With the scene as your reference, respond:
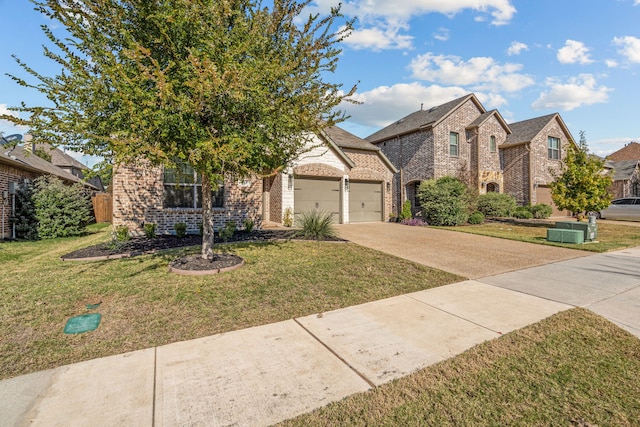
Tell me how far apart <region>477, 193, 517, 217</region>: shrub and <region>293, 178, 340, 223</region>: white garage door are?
9843mm

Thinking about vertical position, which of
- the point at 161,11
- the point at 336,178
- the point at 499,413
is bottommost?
the point at 499,413

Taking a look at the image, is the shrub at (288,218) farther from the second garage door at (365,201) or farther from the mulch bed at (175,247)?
the second garage door at (365,201)

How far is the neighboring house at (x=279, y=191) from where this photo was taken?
10844 millimetres

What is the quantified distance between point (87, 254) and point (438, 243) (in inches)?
397

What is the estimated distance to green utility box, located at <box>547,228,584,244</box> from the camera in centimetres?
1086

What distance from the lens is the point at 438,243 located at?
10.6 metres

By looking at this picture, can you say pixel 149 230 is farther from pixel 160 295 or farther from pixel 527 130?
pixel 527 130

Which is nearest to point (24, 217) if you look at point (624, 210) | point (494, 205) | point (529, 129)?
point (494, 205)

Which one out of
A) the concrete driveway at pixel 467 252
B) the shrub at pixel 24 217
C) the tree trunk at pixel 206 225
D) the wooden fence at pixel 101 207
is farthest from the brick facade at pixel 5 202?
the concrete driveway at pixel 467 252

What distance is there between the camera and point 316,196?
51.9 feet

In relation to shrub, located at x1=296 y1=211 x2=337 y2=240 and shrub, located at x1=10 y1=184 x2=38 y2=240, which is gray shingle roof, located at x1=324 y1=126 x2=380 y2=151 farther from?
shrub, located at x1=10 y1=184 x2=38 y2=240

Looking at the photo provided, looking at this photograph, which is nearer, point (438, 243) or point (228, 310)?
point (228, 310)

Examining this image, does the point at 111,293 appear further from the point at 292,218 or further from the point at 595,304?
the point at 292,218

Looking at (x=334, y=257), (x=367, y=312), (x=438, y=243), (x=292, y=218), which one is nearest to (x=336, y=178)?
(x=292, y=218)
